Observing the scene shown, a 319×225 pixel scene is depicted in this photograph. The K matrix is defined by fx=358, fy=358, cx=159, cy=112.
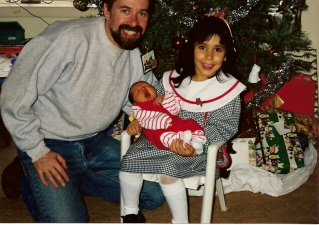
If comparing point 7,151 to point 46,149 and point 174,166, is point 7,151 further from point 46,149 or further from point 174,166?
point 174,166

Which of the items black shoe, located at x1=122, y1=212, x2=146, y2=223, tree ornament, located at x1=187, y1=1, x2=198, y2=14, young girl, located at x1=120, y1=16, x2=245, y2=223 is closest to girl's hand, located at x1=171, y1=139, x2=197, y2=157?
young girl, located at x1=120, y1=16, x2=245, y2=223

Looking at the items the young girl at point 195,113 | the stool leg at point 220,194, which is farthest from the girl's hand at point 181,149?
the stool leg at point 220,194

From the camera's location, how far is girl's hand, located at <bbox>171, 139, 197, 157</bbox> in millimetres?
1366

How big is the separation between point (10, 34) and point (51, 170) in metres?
1.37

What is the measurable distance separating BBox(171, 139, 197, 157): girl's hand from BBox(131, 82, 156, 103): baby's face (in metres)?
0.26

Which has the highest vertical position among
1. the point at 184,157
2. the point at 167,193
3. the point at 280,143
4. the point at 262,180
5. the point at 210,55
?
the point at 210,55

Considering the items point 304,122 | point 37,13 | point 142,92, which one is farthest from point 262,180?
point 37,13

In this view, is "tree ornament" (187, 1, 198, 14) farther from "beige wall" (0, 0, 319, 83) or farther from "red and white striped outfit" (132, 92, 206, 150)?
"beige wall" (0, 0, 319, 83)

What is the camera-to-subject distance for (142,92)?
5.07ft

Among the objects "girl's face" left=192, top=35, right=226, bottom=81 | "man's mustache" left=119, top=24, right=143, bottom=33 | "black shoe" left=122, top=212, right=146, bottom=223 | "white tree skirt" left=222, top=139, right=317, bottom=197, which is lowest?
"white tree skirt" left=222, top=139, right=317, bottom=197

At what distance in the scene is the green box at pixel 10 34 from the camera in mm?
2422

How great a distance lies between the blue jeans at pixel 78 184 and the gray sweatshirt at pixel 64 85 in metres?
0.07

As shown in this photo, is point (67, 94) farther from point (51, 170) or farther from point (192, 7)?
point (192, 7)

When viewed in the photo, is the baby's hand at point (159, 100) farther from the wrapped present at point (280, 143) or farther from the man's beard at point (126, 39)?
the wrapped present at point (280, 143)
